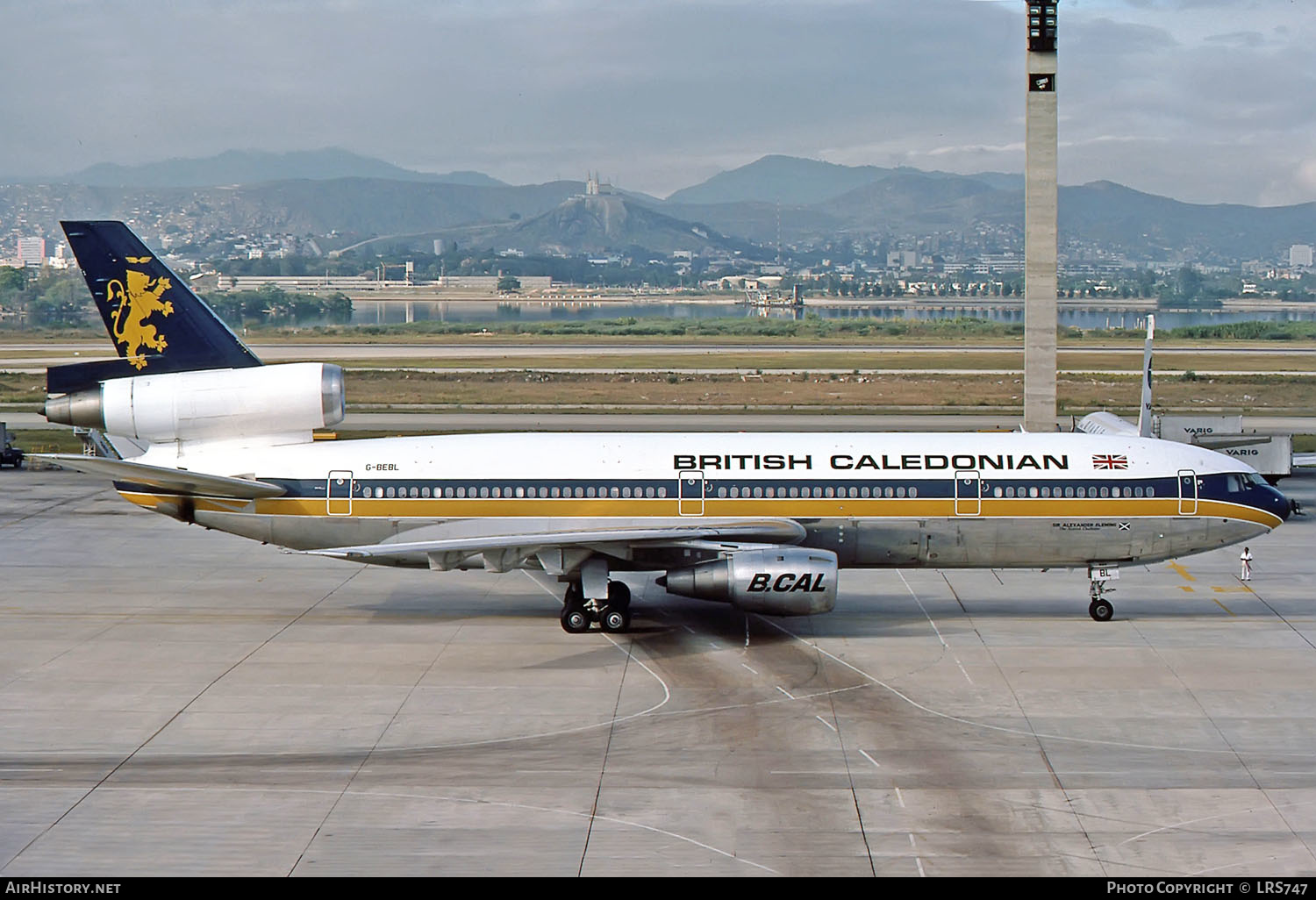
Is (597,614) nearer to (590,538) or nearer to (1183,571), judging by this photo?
(590,538)

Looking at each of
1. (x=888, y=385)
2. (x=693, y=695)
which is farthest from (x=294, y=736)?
(x=888, y=385)

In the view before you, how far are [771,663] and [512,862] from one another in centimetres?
1091

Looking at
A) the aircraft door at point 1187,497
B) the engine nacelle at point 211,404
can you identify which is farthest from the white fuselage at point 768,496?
the engine nacelle at point 211,404

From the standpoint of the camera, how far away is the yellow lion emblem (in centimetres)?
3034

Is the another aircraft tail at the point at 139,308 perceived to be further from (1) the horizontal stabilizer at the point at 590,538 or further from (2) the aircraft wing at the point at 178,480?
(1) the horizontal stabilizer at the point at 590,538

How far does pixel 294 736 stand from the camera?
22.4 metres

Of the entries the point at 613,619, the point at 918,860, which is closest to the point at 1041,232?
the point at 613,619

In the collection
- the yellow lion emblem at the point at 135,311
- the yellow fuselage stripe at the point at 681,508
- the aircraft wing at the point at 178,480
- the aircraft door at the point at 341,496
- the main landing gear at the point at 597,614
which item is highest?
the yellow lion emblem at the point at 135,311

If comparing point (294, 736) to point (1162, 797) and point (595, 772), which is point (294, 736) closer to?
point (595, 772)

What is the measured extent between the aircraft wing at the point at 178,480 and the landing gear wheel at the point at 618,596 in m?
7.71

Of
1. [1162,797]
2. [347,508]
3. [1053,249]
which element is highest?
[1053,249]

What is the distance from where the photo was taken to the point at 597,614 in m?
29.5

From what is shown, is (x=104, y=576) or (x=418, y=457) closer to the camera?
(x=418, y=457)

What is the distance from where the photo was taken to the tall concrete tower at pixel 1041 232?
2009 inches
